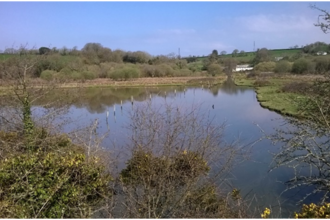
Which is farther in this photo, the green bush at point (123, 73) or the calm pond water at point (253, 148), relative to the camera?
the green bush at point (123, 73)

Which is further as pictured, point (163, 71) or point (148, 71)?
point (163, 71)

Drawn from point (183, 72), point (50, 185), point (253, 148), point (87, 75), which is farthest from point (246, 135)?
point (183, 72)

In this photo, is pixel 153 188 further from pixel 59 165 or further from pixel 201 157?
pixel 59 165

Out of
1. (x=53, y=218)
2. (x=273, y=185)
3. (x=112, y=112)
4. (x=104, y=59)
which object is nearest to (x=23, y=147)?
(x=53, y=218)

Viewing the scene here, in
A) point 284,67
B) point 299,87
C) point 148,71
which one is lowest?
point 299,87

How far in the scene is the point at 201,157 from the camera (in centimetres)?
923

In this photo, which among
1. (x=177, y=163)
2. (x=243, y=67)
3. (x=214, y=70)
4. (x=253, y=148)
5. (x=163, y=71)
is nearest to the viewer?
(x=177, y=163)

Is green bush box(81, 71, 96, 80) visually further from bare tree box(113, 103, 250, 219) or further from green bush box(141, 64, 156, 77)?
bare tree box(113, 103, 250, 219)

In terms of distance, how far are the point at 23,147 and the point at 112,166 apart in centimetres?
297

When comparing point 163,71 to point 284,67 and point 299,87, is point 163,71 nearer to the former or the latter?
point 284,67

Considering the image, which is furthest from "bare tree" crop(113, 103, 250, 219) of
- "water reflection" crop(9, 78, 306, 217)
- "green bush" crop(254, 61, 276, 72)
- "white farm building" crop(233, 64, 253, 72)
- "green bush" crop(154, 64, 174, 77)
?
"white farm building" crop(233, 64, 253, 72)

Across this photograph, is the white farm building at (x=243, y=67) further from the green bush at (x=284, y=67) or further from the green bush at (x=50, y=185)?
the green bush at (x=50, y=185)

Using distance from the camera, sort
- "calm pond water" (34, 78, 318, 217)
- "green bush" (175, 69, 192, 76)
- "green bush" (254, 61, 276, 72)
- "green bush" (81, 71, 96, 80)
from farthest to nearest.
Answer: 1. "green bush" (175, 69, 192, 76)
2. "green bush" (254, 61, 276, 72)
3. "green bush" (81, 71, 96, 80)
4. "calm pond water" (34, 78, 318, 217)

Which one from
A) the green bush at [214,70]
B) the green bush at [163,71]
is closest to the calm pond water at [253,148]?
the green bush at [163,71]
